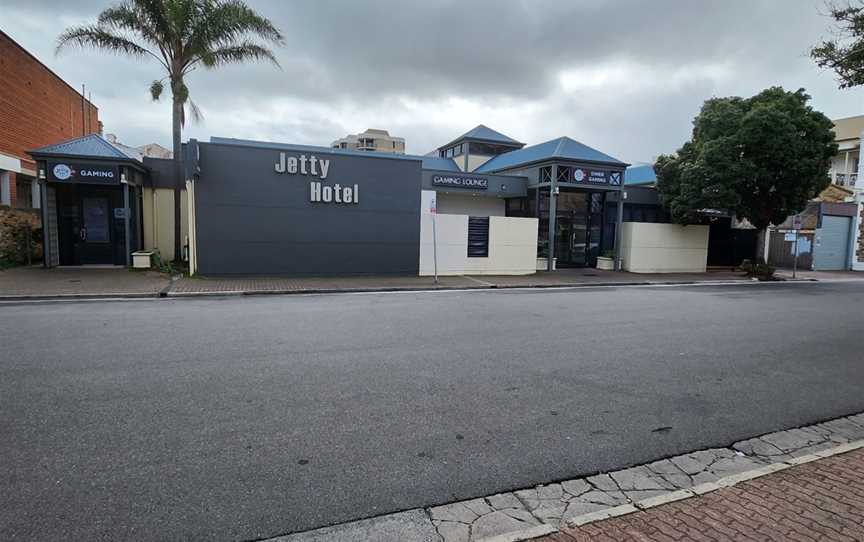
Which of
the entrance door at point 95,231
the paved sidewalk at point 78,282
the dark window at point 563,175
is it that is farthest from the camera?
the dark window at point 563,175

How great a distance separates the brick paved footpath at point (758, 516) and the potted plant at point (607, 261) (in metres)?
19.3

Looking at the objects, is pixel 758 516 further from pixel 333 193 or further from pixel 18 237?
pixel 18 237

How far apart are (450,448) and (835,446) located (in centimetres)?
325

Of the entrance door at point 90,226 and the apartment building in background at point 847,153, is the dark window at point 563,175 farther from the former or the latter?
the apartment building in background at point 847,153

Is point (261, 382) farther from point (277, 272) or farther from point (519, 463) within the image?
point (277, 272)

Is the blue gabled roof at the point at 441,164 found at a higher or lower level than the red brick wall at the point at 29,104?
lower

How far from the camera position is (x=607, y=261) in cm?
2233

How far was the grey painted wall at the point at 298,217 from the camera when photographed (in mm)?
15281

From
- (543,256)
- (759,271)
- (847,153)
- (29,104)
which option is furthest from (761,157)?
(29,104)

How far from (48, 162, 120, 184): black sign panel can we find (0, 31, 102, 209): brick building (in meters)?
5.70

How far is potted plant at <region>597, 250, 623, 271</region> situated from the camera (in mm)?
22266

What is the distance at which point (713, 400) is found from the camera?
5.21 metres

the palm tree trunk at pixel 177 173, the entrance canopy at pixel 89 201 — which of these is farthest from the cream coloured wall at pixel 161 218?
the palm tree trunk at pixel 177 173

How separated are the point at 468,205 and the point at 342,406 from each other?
19.5 m
